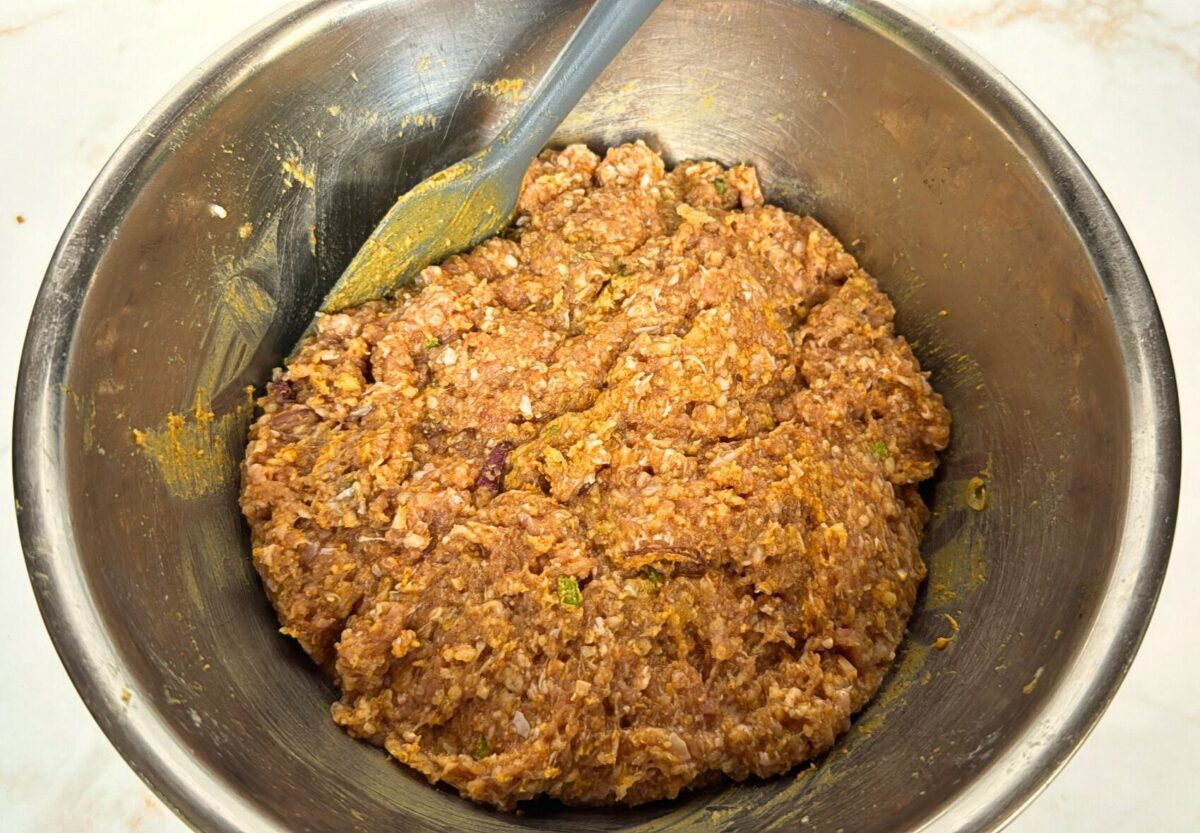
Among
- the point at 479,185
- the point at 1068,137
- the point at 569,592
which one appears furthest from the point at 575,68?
the point at 1068,137

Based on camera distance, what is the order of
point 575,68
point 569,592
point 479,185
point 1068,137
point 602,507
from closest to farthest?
point 569,592 < point 602,507 < point 575,68 < point 479,185 < point 1068,137

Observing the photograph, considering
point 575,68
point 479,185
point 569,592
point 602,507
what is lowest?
point 569,592

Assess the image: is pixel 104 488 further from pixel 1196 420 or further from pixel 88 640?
pixel 1196 420

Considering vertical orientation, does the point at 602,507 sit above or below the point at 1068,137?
below

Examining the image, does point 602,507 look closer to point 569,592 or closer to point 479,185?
point 569,592

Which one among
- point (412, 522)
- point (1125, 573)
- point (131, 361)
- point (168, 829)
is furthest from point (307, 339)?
point (1125, 573)

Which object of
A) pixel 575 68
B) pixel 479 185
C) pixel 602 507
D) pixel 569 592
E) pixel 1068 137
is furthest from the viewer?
pixel 1068 137
